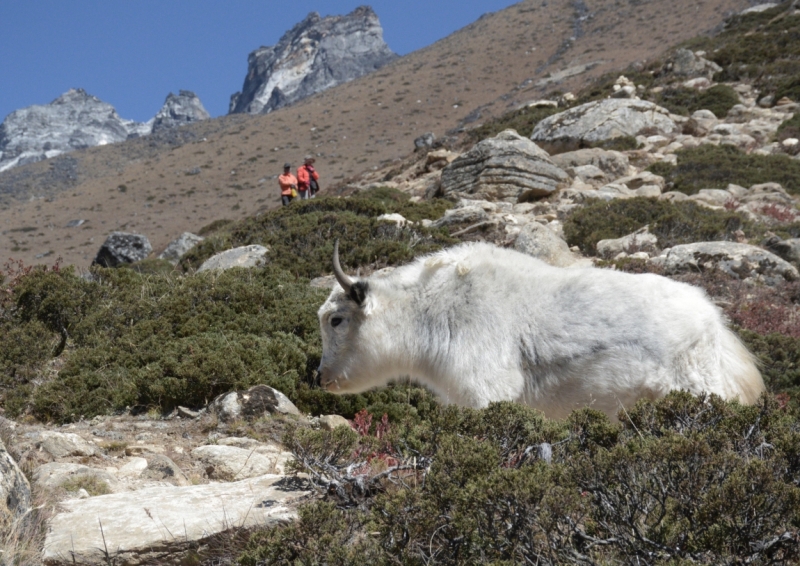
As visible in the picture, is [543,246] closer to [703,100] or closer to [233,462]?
[233,462]

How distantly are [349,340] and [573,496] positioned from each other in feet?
10.1

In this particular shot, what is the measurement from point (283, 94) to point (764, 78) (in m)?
133

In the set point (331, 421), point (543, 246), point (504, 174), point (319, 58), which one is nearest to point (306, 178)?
point (504, 174)

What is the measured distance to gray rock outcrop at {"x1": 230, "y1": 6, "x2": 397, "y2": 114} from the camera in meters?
144

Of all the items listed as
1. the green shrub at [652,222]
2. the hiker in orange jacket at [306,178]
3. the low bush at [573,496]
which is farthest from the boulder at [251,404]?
the hiker in orange jacket at [306,178]

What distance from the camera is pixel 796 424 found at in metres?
3.63

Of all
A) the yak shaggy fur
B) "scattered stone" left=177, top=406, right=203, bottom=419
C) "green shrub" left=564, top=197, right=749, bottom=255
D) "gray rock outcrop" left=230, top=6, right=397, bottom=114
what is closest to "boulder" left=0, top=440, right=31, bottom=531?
the yak shaggy fur

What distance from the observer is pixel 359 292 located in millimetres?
5430

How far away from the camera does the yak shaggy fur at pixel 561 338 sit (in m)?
4.48

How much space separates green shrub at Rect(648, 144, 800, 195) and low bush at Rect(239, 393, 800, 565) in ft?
53.5

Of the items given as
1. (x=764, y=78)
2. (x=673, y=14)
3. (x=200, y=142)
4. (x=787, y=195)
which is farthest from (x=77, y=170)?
(x=787, y=195)

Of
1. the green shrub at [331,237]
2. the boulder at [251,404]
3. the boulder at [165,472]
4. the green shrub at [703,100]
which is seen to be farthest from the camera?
the green shrub at [703,100]

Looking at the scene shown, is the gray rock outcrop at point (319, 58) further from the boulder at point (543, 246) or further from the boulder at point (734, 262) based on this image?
the boulder at point (734, 262)

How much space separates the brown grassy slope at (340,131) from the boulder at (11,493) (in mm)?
41972
